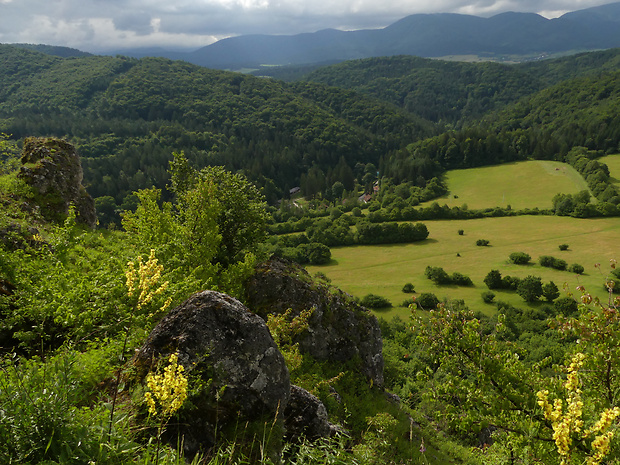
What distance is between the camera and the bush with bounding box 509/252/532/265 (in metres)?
84.3

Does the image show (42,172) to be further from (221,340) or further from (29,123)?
(29,123)

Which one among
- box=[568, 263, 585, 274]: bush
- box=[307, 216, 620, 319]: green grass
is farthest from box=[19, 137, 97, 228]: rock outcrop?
box=[568, 263, 585, 274]: bush

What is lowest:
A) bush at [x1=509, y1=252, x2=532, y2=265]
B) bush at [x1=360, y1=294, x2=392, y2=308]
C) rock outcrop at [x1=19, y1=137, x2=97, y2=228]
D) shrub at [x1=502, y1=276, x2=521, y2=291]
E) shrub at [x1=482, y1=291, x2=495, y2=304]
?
bush at [x1=360, y1=294, x2=392, y2=308]

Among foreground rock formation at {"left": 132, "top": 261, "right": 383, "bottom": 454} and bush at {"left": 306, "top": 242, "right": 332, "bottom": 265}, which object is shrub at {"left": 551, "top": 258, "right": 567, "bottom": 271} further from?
foreground rock formation at {"left": 132, "top": 261, "right": 383, "bottom": 454}

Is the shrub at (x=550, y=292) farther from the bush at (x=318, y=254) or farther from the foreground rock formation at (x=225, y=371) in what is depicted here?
the foreground rock formation at (x=225, y=371)

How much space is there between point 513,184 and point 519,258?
79.1 m

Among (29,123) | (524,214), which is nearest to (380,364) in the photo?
(524,214)

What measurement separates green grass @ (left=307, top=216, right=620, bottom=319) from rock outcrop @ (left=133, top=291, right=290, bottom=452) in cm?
6073

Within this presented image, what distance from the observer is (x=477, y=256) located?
91.6 metres

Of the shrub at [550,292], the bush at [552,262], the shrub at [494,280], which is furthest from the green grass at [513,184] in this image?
the shrub at [550,292]

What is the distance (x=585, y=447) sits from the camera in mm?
5398

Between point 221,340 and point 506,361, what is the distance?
6.83 m

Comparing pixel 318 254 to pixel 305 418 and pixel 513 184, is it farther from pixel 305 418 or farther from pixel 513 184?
pixel 513 184

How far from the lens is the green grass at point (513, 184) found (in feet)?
440
